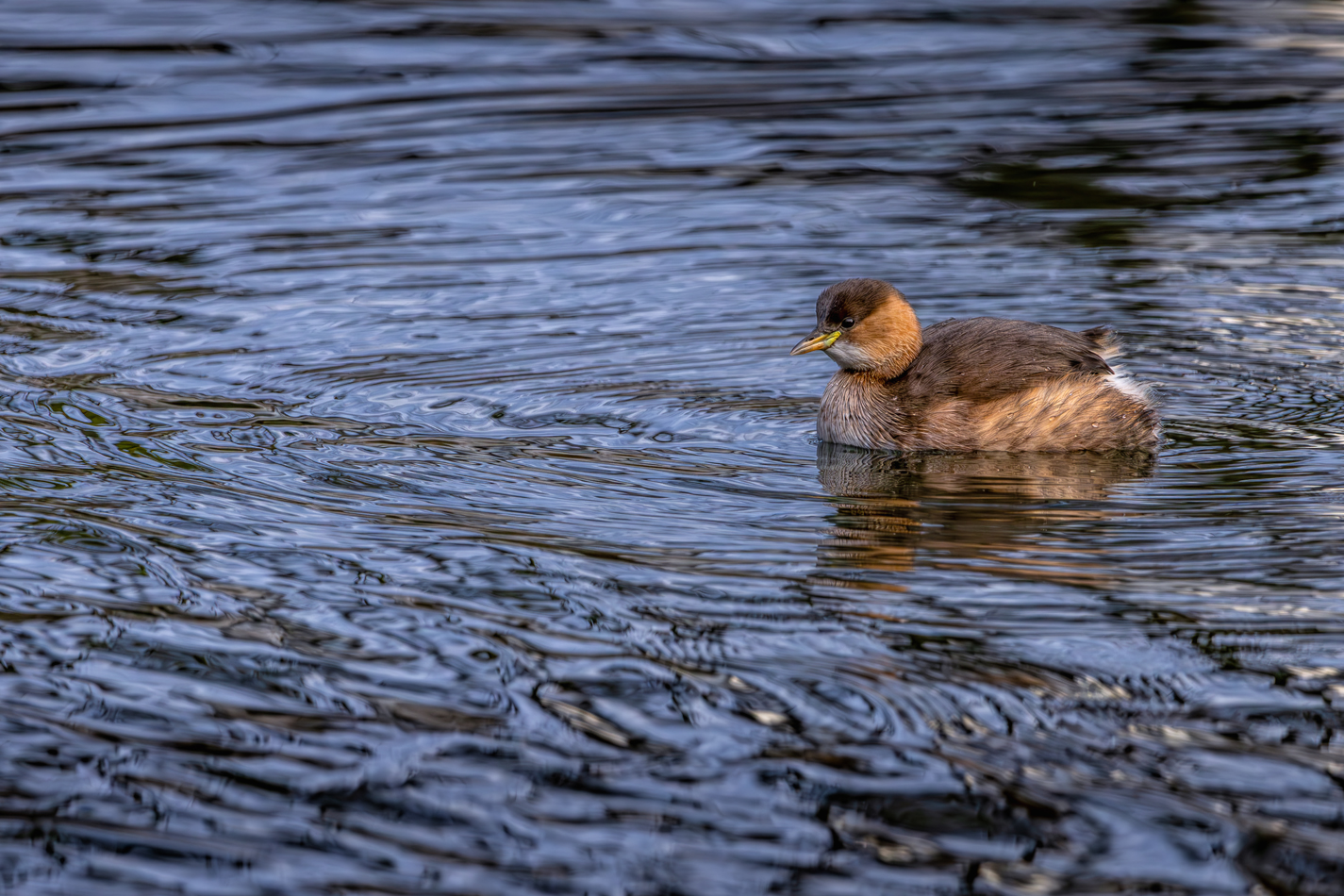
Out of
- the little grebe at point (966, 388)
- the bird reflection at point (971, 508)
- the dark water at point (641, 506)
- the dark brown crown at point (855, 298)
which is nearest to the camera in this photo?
the dark water at point (641, 506)

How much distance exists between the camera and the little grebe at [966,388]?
7.46m

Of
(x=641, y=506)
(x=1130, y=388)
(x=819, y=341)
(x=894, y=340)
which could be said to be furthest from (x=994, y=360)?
(x=641, y=506)

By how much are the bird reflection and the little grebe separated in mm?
76

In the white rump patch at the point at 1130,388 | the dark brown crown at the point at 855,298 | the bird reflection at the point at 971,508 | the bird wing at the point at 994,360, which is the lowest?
the bird reflection at the point at 971,508

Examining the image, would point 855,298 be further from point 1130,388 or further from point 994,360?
point 1130,388

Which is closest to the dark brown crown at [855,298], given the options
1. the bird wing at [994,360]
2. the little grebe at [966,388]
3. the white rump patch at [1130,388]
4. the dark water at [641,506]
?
the little grebe at [966,388]

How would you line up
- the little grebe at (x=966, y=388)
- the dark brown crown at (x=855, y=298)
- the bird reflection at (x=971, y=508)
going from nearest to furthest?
1. the bird reflection at (x=971, y=508)
2. the little grebe at (x=966, y=388)
3. the dark brown crown at (x=855, y=298)

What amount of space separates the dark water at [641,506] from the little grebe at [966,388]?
15cm

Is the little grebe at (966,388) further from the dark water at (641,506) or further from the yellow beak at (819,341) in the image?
the dark water at (641,506)

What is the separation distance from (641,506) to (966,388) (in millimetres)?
1740

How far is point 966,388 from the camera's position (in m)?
7.51

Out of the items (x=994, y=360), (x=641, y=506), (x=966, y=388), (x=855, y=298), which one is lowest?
(x=641, y=506)

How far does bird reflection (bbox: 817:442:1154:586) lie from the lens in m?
5.91

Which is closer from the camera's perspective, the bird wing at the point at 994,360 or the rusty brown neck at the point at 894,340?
the bird wing at the point at 994,360
